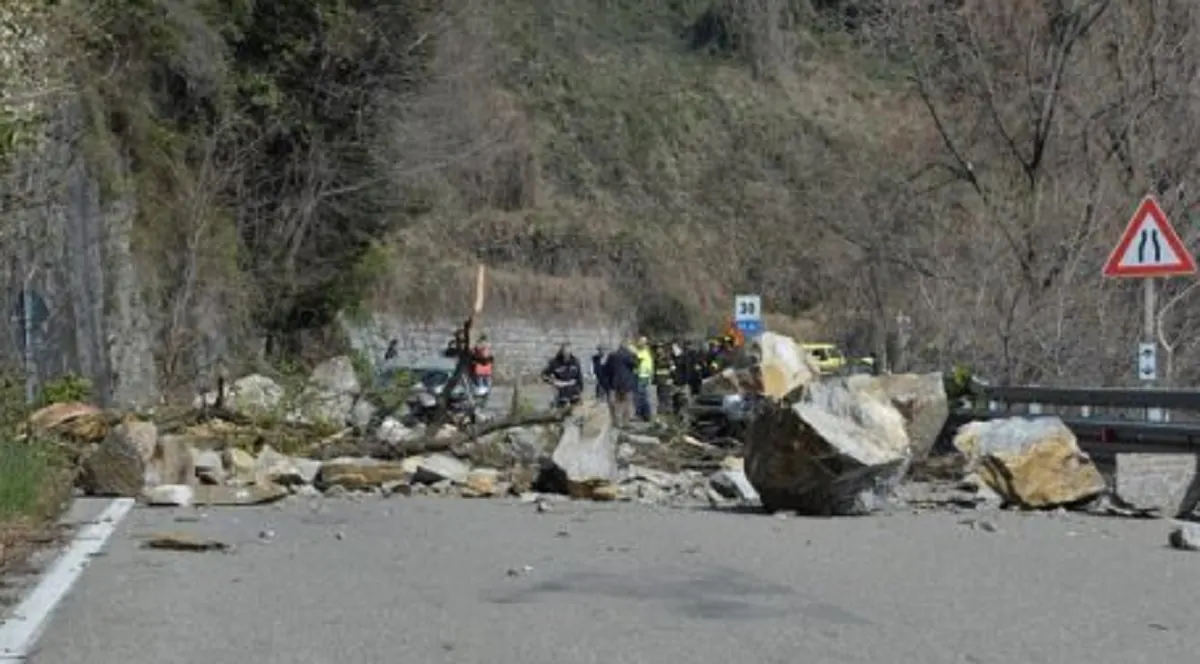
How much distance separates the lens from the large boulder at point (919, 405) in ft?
63.2

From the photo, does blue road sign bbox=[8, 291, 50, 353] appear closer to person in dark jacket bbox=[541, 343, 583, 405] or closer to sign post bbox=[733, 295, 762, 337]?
person in dark jacket bbox=[541, 343, 583, 405]

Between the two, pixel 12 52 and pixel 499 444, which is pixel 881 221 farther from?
pixel 12 52

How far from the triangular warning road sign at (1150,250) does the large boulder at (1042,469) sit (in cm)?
207

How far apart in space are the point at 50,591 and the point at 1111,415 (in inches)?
451

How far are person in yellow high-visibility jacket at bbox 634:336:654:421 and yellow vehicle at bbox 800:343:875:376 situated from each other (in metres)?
2.97

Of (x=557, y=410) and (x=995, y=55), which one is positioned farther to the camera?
(x=995, y=55)

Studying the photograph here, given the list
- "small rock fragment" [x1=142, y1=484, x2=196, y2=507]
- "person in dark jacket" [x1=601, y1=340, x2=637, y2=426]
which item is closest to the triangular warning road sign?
"small rock fragment" [x1=142, y1=484, x2=196, y2=507]

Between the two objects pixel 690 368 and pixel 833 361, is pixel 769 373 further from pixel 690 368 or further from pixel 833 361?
pixel 690 368

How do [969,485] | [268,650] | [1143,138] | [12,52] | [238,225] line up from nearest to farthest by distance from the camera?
[268,650], [12,52], [969,485], [1143,138], [238,225]

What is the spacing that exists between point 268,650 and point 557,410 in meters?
12.8

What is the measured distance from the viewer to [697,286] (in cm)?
6612

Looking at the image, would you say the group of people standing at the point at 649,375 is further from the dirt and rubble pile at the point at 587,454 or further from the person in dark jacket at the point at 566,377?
the dirt and rubble pile at the point at 587,454

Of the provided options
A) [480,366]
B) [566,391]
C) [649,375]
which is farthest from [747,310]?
[480,366]

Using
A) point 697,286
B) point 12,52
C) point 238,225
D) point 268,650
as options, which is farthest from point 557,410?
point 697,286
